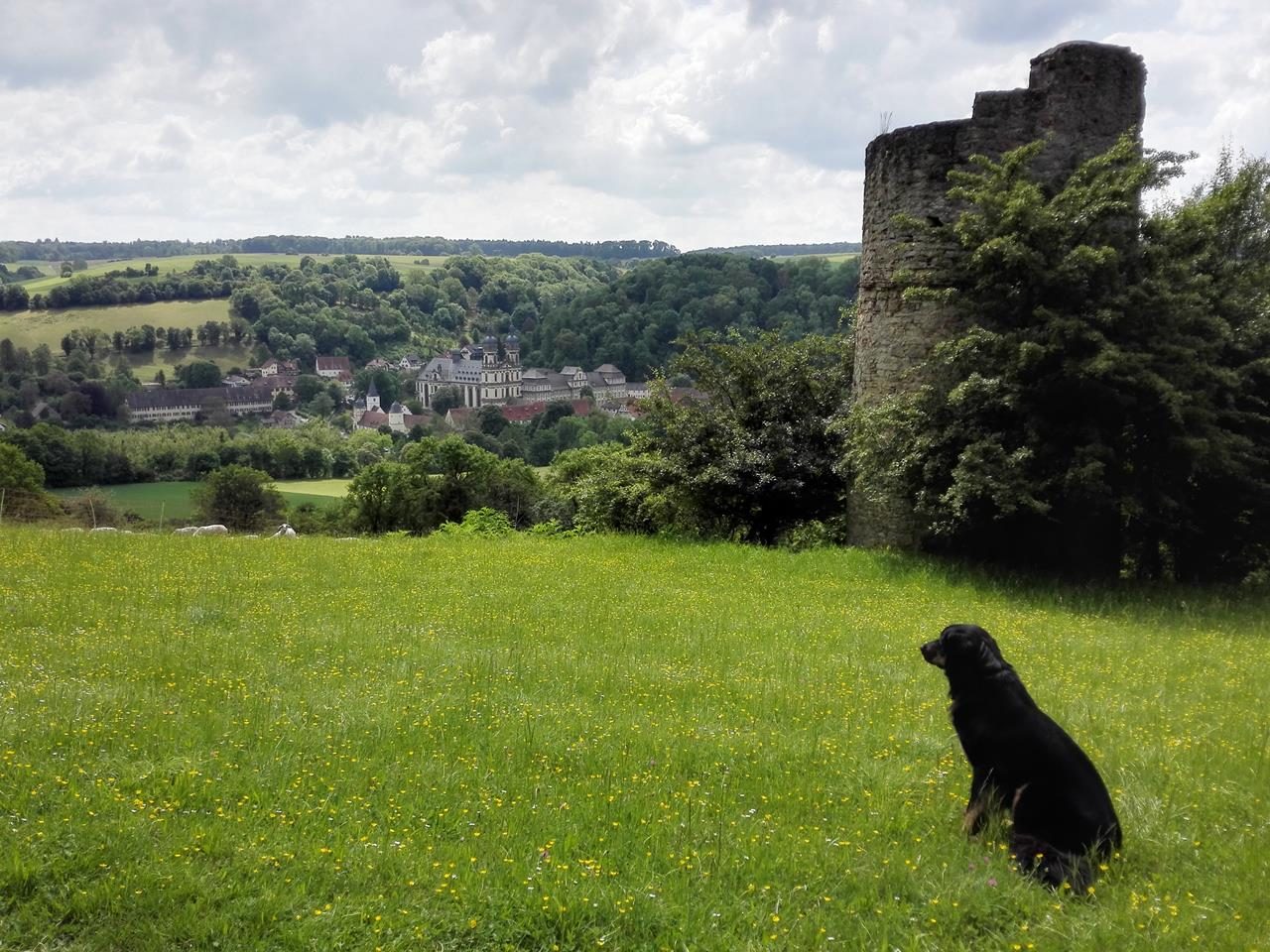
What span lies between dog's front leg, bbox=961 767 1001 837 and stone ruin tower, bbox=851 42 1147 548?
33.4 ft

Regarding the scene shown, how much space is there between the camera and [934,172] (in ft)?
51.2

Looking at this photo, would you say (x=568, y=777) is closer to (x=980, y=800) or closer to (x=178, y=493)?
(x=980, y=800)

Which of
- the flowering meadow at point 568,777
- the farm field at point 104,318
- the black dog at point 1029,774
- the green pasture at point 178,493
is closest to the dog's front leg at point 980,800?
the black dog at point 1029,774

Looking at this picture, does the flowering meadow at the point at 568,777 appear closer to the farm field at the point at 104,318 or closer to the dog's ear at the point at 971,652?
the dog's ear at the point at 971,652

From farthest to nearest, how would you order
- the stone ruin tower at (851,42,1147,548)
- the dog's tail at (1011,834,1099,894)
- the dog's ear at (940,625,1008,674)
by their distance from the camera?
the stone ruin tower at (851,42,1147,548), the dog's ear at (940,625,1008,674), the dog's tail at (1011,834,1099,894)

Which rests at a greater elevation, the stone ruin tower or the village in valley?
the stone ruin tower

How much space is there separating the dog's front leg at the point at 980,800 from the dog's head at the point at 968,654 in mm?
530

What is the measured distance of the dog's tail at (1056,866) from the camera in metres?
4.68

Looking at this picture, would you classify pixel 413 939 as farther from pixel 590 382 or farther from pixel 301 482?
pixel 590 382

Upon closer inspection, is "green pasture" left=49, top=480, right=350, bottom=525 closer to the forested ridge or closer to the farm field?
the forested ridge

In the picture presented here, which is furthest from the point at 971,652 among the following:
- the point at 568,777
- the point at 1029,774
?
the point at 568,777

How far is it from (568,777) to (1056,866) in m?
2.76

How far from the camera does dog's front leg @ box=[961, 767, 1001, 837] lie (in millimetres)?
5109

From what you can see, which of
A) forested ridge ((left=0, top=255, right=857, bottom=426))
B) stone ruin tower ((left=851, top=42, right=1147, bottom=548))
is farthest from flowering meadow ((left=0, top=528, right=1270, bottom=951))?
forested ridge ((left=0, top=255, right=857, bottom=426))
